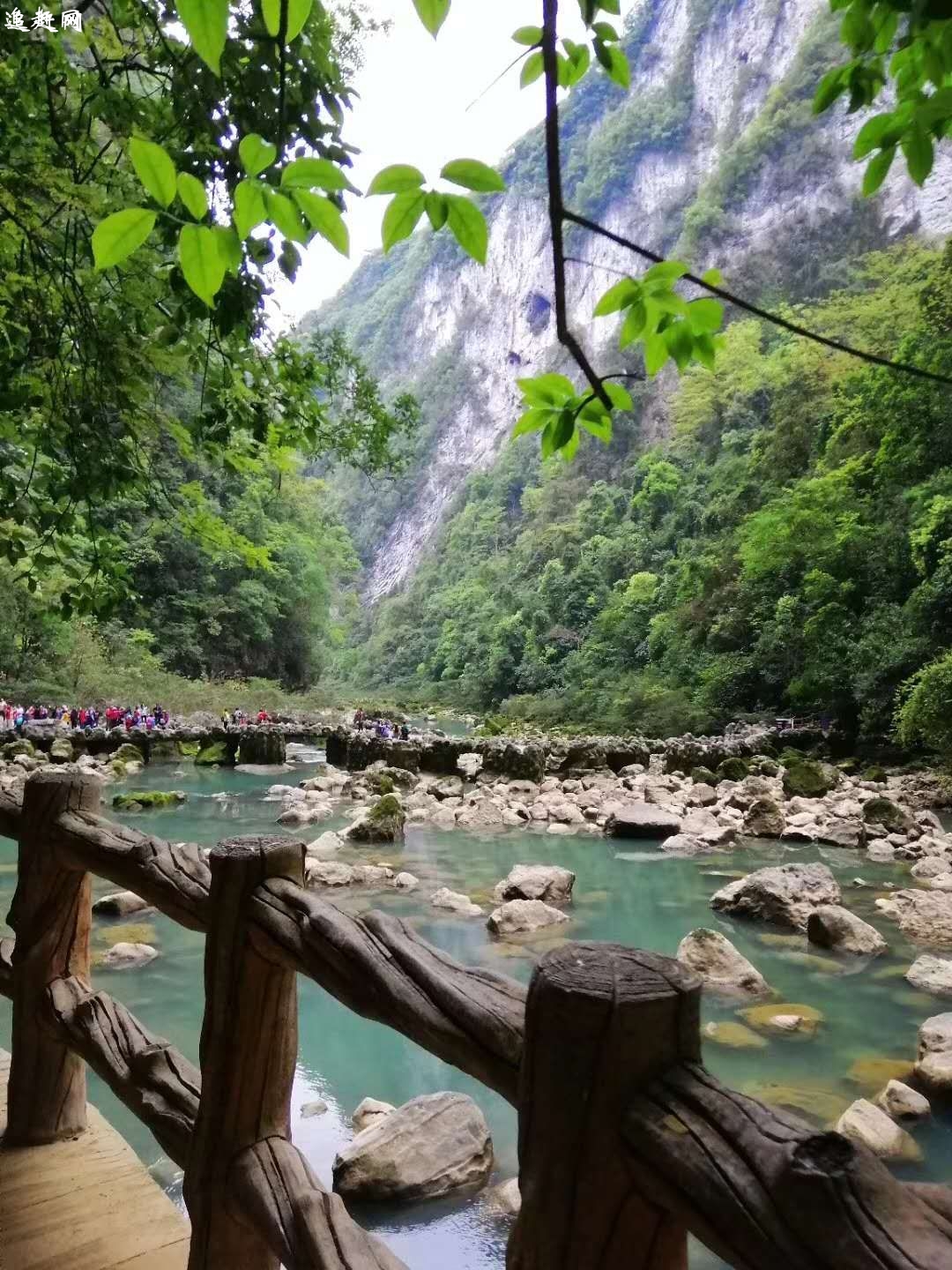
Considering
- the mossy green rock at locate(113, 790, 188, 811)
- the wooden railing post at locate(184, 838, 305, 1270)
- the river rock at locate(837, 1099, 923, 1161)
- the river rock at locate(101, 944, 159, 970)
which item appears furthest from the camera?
the mossy green rock at locate(113, 790, 188, 811)

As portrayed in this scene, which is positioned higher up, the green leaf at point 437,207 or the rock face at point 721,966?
the green leaf at point 437,207

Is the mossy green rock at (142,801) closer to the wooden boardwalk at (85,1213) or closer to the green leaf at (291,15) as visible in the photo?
the wooden boardwalk at (85,1213)

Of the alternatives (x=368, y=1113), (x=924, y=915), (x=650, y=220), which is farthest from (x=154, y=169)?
(x=650, y=220)

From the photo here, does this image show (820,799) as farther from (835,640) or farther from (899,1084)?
(899,1084)

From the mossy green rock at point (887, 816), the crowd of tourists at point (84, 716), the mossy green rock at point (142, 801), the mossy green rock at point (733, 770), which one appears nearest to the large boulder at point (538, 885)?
the mossy green rock at point (887, 816)

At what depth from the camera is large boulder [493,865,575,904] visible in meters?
5.58

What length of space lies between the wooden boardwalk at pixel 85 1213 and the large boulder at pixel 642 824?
6380 mm

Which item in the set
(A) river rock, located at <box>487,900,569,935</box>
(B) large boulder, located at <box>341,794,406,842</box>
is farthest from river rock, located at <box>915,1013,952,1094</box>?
(B) large boulder, located at <box>341,794,406,842</box>

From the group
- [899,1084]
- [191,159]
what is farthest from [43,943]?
[899,1084]

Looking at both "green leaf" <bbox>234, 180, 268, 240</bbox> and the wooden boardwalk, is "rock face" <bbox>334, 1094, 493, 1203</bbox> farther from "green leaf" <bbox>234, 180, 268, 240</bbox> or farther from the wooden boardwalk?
"green leaf" <bbox>234, 180, 268, 240</bbox>

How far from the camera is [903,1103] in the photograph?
301cm

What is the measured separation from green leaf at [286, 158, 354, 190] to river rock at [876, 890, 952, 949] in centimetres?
530

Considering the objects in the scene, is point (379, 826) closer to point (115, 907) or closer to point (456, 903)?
point (456, 903)
